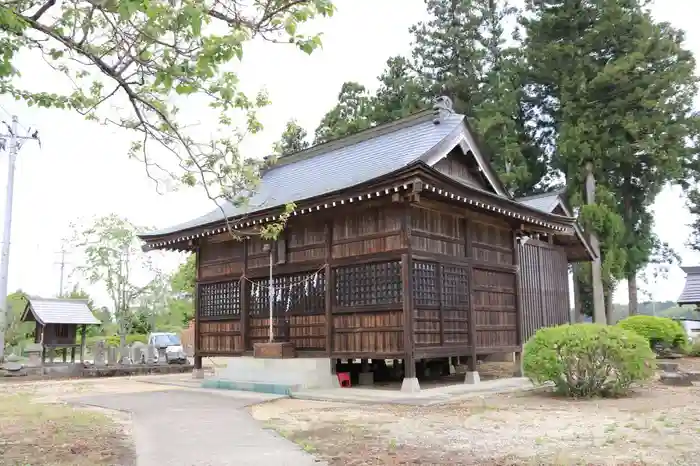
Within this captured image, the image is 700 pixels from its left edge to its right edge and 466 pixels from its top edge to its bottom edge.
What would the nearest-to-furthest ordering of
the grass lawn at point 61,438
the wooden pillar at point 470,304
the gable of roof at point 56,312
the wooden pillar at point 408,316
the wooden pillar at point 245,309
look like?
the grass lawn at point 61,438 → the wooden pillar at point 408,316 → the wooden pillar at point 470,304 → the wooden pillar at point 245,309 → the gable of roof at point 56,312

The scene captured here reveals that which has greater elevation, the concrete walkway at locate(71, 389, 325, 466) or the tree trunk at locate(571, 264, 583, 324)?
the tree trunk at locate(571, 264, 583, 324)

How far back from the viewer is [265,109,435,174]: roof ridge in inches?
606

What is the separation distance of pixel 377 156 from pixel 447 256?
10.8 feet

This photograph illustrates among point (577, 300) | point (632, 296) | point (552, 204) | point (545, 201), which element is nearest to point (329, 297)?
point (552, 204)

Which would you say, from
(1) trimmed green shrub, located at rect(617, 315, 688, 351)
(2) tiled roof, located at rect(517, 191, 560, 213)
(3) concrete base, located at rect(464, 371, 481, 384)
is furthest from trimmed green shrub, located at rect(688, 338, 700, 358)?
(3) concrete base, located at rect(464, 371, 481, 384)

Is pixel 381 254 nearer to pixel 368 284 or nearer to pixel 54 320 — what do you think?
pixel 368 284

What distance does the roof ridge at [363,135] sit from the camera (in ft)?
50.5

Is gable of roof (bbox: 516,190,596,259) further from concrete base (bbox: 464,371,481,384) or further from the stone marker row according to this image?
the stone marker row

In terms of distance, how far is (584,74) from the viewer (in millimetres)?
27156

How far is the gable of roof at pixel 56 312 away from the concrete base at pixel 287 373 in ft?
→ 35.4

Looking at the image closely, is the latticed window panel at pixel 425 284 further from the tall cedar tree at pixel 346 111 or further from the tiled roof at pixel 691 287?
the tall cedar tree at pixel 346 111

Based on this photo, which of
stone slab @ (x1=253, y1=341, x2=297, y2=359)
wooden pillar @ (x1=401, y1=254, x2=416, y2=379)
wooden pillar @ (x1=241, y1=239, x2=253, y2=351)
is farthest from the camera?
wooden pillar @ (x1=241, y1=239, x2=253, y2=351)

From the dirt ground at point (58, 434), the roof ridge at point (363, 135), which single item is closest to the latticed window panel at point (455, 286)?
the roof ridge at point (363, 135)

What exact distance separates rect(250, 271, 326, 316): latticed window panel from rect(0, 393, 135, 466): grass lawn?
16.3 ft
